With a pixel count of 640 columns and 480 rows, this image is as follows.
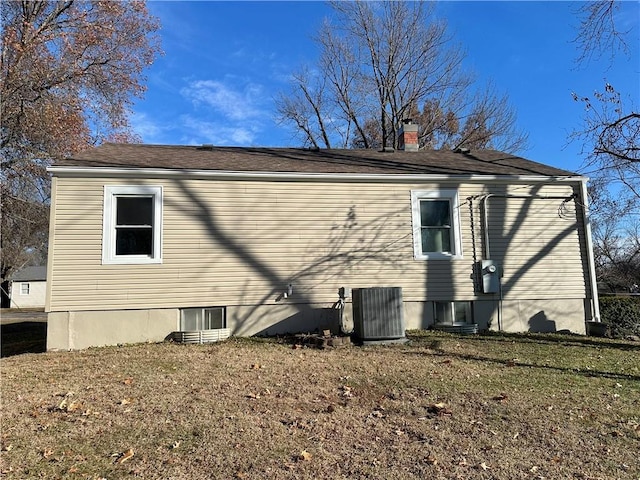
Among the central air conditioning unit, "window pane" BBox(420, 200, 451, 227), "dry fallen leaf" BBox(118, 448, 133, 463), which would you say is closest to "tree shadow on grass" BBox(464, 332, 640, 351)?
the central air conditioning unit

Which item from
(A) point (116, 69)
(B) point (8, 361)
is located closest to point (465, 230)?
(B) point (8, 361)

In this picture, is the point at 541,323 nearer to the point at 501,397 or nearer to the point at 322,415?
the point at 501,397

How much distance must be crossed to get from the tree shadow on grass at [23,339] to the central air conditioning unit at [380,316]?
6349 mm

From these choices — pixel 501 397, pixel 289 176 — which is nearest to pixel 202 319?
pixel 289 176

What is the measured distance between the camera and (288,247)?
32.8 feet

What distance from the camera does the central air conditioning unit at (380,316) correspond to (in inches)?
336

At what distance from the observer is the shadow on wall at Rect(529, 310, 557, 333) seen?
419 inches

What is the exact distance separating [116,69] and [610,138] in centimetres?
1794

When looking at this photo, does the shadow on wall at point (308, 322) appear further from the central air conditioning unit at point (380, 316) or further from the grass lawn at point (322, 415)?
the grass lawn at point (322, 415)

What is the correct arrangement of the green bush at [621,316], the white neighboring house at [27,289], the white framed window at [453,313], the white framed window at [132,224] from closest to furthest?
1. the white framed window at [132,224]
2. the green bush at [621,316]
3. the white framed window at [453,313]
4. the white neighboring house at [27,289]

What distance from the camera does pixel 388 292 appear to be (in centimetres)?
872

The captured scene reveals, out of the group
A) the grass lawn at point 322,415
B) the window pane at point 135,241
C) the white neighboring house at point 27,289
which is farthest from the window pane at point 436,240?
the white neighboring house at point 27,289

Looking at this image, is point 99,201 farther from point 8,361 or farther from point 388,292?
point 388,292

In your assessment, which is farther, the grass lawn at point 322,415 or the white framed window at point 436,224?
the white framed window at point 436,224
